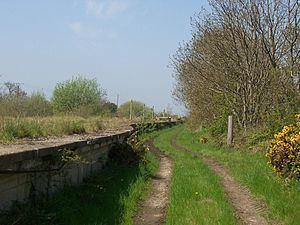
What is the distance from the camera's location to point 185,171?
12.1 meters

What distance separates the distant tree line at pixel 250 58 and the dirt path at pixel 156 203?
21.6 ft

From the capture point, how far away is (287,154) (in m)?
9.69

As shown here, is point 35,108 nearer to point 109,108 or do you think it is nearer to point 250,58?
point 250,58

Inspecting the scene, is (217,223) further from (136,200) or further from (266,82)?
(266,82)

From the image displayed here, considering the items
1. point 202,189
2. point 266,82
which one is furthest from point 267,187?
point 266,82

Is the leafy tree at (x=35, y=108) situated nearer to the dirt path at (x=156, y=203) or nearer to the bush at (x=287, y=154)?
the dirt path at (x=156, y=203)

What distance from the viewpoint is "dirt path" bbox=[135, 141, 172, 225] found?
6.95 metres

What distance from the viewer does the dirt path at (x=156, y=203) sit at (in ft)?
22.8

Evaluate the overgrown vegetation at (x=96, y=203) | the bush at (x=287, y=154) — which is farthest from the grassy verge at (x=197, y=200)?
the bush at (x=287, y=154)

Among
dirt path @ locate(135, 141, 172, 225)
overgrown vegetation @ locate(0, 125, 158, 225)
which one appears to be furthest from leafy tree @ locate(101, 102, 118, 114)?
overgrown vegetation @ locate(0, 125, 158, 225)

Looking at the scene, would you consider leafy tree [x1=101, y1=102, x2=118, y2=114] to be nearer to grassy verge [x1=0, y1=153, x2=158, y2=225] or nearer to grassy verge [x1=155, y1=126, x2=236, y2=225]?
grassy verge [x1=155, y1=126, x2=236, y2=225]

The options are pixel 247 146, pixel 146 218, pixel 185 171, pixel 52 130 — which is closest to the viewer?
pixel 146 218

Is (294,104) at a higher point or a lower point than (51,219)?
higher

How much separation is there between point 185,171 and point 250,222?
17.4 feet
